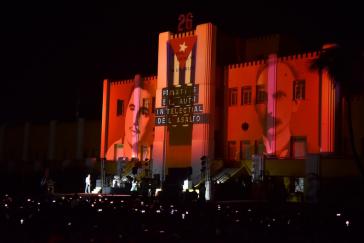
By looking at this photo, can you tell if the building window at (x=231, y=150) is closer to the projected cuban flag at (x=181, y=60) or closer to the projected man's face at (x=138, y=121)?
the projected cuban flag at (x=181, y=60)

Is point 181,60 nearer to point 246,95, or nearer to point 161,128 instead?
point 161,128

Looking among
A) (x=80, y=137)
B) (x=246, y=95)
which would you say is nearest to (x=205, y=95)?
(x=246, y=95)

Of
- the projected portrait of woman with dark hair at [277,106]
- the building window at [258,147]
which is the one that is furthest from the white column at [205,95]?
the projected portrait of woman with dark hair at [277,106]

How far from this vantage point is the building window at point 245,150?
3934 centimetres

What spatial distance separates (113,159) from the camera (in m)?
47.2

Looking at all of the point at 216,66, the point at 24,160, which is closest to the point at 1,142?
the point at 24,160

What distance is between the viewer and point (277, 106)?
124 feet

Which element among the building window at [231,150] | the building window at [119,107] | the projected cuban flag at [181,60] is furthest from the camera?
the building window at [119,107]


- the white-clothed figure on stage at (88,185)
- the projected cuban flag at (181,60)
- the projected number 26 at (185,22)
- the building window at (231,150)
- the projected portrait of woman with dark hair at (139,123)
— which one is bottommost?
the white-clothed figure on stage at (88,185)

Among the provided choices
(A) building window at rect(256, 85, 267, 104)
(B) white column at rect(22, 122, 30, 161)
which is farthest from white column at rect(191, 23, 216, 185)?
(B) white column at rect(22, 122, 30, 161)

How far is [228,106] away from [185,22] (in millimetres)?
6609

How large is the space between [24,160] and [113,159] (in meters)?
12.6

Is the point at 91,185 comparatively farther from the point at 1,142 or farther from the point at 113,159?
the point at 1,142

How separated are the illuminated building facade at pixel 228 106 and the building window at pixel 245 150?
0.06 metres
